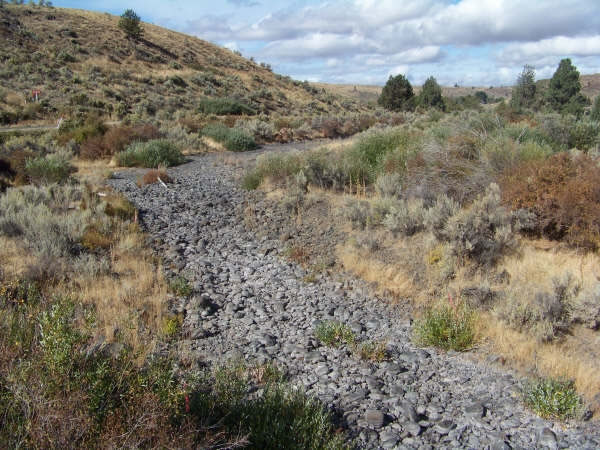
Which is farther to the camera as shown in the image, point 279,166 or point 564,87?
point 564,87

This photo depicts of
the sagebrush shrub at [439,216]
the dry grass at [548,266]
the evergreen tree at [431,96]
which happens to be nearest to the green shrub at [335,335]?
the dry grass at [548,266]

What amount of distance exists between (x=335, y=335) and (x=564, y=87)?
115 ft

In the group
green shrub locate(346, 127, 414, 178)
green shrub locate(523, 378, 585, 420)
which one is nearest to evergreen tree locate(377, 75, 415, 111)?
green shrub locate(346, 127, 414, 178)

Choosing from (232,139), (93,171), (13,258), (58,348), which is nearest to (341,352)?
(58,348)

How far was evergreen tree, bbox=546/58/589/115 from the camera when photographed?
113ft

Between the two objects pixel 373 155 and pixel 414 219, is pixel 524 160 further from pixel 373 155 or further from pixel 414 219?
pixel 373 155

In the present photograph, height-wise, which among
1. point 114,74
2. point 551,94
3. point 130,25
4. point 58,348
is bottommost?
point 58,348

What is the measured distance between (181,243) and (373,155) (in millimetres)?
6601

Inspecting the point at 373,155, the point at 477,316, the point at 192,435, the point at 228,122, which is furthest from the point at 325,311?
the point at 228,122

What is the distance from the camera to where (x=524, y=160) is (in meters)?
10.5

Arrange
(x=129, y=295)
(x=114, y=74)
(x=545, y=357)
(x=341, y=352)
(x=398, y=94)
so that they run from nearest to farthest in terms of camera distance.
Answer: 1. (x=545, y=357)
2. (x=341, y=352)
3. (x=129, y=295)
4. (x=114, y=74)
5. (x=398, y=94)

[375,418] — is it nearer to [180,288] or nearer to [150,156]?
[180,288]

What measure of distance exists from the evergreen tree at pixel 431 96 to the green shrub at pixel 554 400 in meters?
40.4

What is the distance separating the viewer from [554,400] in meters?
4.55
